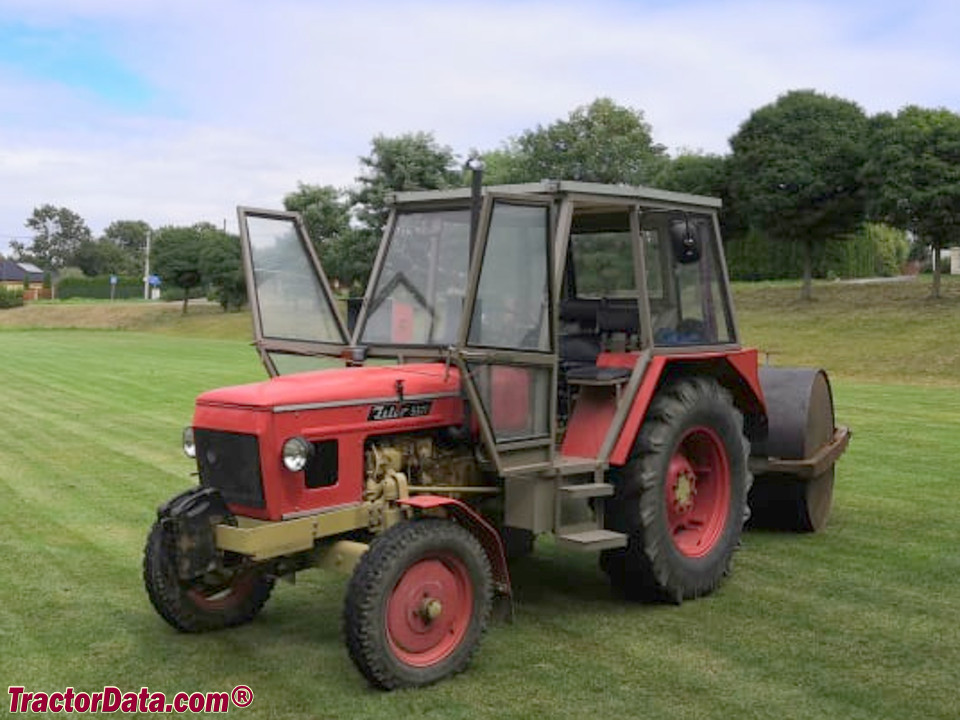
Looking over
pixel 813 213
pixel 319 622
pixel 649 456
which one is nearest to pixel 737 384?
pixel 649 456

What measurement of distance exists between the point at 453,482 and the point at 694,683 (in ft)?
5.07

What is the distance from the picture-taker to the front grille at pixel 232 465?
15.1 feet

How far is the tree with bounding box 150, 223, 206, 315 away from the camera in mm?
54875

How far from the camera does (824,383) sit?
768 cm

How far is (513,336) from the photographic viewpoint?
5.02 metres

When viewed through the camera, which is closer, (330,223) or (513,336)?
(513,336)

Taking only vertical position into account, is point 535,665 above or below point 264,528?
below

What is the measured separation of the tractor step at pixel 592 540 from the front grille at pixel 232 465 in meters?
1.57

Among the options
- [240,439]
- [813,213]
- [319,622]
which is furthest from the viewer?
[813,213]

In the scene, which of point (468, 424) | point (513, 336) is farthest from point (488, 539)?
point (513, 336)

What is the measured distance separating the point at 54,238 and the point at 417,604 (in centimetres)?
13848

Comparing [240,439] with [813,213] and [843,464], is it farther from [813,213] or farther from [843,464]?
[813,213]

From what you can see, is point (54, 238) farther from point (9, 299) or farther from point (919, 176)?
point (919, 176)

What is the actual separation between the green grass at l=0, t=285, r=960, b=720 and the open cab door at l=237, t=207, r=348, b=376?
1.42 m
